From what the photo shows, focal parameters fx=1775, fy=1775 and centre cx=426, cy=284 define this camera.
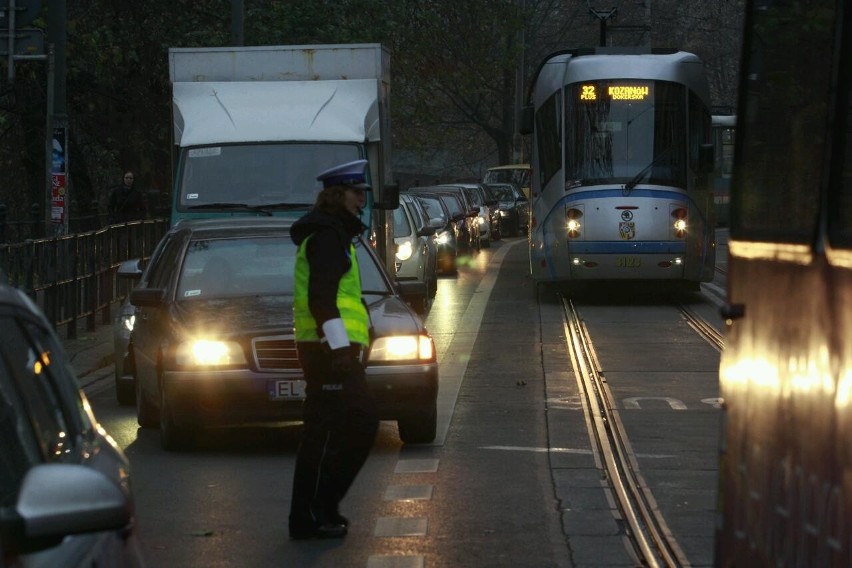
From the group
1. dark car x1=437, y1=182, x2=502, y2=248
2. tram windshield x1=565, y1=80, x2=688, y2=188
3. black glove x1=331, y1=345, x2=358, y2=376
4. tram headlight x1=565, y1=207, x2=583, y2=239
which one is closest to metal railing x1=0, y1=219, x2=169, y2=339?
tram headlight x1=565, y1=207, x2=583, y2=239

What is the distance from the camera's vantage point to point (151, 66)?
104 feet

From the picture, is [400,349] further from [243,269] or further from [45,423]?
[45,423]

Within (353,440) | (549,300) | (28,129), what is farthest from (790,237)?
(28,129)

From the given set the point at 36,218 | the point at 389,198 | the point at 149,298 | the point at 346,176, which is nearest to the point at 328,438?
the point at 346,176

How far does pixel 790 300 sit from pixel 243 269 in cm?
769

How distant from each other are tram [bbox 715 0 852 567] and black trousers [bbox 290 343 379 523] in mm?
2921

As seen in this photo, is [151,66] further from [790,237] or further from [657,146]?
[790,237]

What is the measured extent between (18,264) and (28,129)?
422 inches

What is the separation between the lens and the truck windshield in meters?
17.9

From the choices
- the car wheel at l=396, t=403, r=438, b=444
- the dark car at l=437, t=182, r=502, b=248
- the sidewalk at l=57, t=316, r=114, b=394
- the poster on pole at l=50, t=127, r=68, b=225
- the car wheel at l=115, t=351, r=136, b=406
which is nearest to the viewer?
the car wheel at l=396, t=403, r=438, b=444

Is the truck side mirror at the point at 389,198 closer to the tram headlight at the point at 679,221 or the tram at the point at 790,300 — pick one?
the tram headlight at the point at 679,221

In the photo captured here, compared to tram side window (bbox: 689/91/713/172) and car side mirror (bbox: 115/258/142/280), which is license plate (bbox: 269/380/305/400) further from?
tram side window (bbox: 689/91/713/172)

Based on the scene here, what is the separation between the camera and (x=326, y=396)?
26.3 ft

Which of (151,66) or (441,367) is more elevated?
(151,66)
